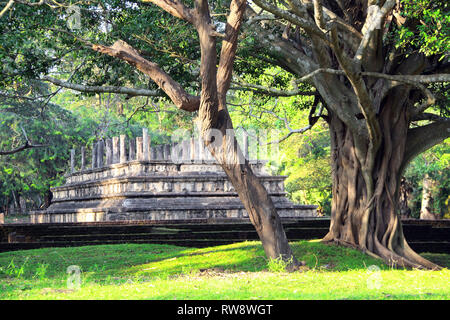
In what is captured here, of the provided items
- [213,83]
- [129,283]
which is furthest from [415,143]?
[129,283]

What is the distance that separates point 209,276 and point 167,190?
425 inches

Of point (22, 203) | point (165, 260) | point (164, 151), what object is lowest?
point (165, 260)

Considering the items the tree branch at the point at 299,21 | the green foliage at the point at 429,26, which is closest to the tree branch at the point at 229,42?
the tree branch at the point at 299,21

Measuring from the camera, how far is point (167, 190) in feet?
66.4

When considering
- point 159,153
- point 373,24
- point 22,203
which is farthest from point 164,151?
point 22,203

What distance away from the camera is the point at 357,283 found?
8203 mm

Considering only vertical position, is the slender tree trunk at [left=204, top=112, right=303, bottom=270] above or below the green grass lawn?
above

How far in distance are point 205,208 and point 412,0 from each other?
10794mm

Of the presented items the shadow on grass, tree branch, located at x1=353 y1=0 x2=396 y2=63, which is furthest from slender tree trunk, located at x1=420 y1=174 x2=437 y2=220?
tree branch, located at x1=353 y1=0 x2=396 y2=63

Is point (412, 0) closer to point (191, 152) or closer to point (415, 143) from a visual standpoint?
point (415, 143)

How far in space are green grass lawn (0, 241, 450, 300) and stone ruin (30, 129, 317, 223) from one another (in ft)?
13.9

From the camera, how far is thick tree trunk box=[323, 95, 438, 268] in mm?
11875

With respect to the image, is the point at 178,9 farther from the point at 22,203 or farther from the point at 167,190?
the point at 22,203

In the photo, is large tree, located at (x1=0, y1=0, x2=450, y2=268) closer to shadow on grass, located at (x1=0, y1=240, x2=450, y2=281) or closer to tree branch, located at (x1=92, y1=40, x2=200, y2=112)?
tree branch, located at (x1=92, y1=40, x2=200, y2=112)
